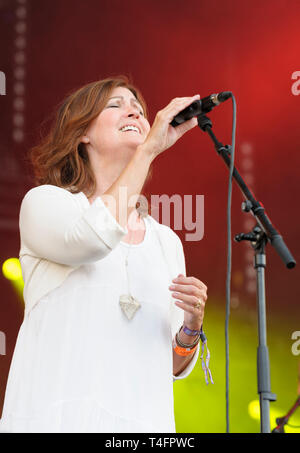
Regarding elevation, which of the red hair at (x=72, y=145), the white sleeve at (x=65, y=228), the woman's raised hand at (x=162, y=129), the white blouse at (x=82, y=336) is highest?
the red hair at (x=72, y=145)

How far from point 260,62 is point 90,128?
2255 mm

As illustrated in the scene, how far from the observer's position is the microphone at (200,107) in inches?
55.2

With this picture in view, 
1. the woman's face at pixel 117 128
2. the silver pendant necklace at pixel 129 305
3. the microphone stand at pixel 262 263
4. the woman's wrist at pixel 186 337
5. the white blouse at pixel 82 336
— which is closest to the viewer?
the microphone stand at pixel 262 263

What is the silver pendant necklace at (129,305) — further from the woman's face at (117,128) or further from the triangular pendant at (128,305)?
the woman's face at (117,128)

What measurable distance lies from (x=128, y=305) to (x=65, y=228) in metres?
0.23

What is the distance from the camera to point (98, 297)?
1.45 metres

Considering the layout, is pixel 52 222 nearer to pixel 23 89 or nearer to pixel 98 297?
pixel 98 297

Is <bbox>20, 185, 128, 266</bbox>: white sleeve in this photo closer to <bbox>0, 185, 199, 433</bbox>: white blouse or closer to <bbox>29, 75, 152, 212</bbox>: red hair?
<bbox>0, 185, 199, 433</bbox>: white blouse

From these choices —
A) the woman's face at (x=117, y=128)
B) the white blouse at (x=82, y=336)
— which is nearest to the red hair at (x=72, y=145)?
the woman's face at (x=117, y=128)

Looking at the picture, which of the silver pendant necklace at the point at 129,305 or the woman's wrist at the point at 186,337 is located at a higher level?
the silver pendant necklace at the point at 129,305

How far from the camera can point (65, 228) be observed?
140 cm

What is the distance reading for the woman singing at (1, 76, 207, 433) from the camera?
1345 millimetres

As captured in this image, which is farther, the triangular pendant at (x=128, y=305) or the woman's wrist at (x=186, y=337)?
the woman's wrist at (x=186, y=337)

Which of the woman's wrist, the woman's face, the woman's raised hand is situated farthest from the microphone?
the woman's wrist
